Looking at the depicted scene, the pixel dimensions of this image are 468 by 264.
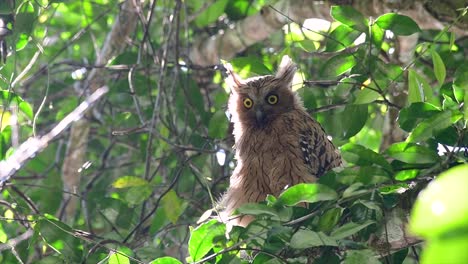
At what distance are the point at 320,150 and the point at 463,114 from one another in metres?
2.02

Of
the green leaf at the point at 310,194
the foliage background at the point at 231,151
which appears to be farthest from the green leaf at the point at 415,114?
the green leaf at the point at 310,194

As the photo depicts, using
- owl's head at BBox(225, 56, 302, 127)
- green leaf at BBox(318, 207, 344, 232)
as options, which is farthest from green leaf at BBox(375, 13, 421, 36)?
owl's head at BBox(225, 56, 302, 127)

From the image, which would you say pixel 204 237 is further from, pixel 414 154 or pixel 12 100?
pixel 12 100

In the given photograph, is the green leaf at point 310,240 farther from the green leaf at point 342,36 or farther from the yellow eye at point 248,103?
the yellow eye at point 248,103

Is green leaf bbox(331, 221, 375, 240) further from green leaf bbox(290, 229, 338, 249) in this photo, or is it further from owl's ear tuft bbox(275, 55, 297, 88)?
owl's ear tuft bbox(275, 55, 297, 88)

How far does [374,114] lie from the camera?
5887 millimetres

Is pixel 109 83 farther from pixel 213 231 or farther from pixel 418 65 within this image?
pixel 213 231

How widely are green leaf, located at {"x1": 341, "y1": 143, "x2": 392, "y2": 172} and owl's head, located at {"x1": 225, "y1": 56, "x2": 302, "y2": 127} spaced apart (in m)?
2.51

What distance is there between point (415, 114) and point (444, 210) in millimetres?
1932

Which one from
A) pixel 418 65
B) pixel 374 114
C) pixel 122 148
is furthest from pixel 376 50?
pixel 122 148

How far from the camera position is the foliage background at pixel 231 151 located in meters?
2.24

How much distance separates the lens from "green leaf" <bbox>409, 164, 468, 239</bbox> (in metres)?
0.64

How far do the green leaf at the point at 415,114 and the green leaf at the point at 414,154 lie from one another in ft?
1.09

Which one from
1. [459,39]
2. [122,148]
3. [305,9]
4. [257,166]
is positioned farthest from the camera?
[122,148]
